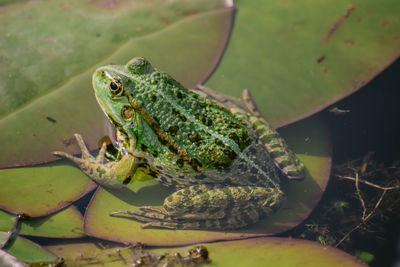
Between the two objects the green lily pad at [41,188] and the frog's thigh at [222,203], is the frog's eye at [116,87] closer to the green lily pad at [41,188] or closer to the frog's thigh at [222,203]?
the green lily pad at [41,188]

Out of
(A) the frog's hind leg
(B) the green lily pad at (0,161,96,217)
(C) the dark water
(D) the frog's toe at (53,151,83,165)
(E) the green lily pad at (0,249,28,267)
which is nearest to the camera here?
(E) the green lily pad at (0,249,28,267)

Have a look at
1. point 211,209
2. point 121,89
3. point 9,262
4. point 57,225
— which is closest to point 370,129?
point 211,209

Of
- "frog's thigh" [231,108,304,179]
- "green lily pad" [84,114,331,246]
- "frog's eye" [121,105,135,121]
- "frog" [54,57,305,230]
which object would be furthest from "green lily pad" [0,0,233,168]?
"frog's thigh" [231,108,304,179]

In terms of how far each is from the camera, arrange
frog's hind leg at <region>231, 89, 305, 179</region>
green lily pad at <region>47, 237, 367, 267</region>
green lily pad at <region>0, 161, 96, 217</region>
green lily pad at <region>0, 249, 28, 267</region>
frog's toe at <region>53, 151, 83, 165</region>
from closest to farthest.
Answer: green lily pad at <region>0, 249, 28, 267</region> < green lily pad at <region>47, 237, 367, 267</region> < green lily pad at <region>0, 161, 96, 217</region> < frog's toe at <region>53, 151, 83, 165</region> < frog's hind leg at <region>231, 89, 305, 179</region>

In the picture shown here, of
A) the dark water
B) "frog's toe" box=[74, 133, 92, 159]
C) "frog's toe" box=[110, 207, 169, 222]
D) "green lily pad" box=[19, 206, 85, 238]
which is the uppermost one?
the dark water

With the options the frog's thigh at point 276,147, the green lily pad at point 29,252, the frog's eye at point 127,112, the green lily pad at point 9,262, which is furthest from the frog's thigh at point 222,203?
the green lily pad at point 9,262

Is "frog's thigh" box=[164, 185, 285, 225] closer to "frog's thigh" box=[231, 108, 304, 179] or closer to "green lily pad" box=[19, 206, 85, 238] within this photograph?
"frog's thigh" box=[231, 108, 304, 179]

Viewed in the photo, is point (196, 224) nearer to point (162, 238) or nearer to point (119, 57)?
point (162, 238)
